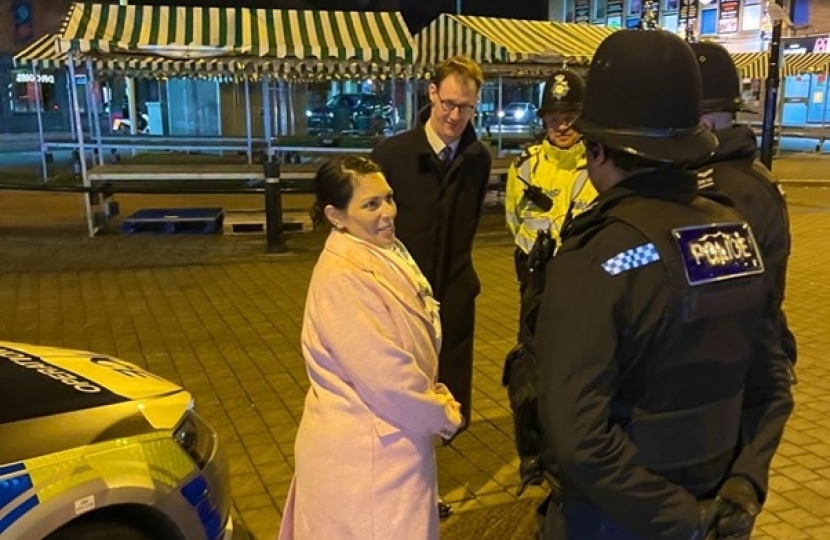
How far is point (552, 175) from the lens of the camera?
13.0 ft

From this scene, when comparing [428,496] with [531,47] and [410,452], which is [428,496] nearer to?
[410,452]

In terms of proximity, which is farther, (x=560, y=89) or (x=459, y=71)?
(x=560, y=89)

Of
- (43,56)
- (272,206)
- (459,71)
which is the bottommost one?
(272,206)

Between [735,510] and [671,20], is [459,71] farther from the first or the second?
[671,20]

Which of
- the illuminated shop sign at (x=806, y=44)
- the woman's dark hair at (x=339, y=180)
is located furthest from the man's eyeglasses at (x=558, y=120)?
the illuminated shop sign at (x=806, y=44)

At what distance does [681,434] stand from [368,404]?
3.16 ft

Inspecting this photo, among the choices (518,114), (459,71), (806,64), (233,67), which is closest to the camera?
(459,71)

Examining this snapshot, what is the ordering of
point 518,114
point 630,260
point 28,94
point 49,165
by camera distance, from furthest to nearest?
point 28,94
point 518,114
point 49,165
point 630,260

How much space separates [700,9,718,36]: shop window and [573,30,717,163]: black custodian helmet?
34426 millimetres

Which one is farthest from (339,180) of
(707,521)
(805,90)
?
(805,90)

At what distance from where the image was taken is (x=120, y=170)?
11852 millimetres

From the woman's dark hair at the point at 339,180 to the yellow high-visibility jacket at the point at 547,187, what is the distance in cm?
137

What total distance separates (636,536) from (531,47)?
1153cm

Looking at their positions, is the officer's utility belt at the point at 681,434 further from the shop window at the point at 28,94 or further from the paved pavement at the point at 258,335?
the shop window at the point at 28,94
